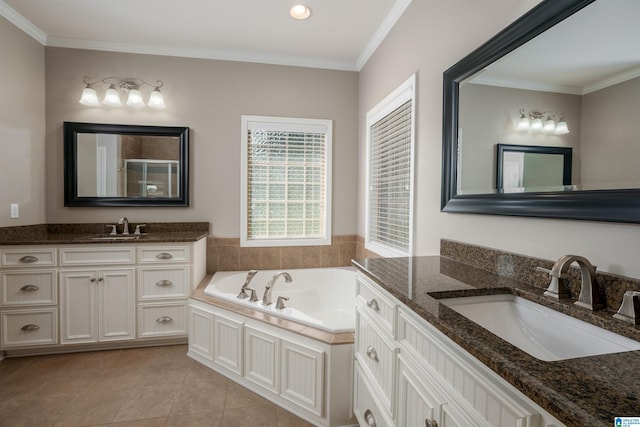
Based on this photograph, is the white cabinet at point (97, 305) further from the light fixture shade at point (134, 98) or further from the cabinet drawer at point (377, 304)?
the cabinet drawer at point (377, 304)

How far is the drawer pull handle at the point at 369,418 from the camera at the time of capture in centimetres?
143

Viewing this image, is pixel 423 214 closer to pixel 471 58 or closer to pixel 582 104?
pixel 471 58

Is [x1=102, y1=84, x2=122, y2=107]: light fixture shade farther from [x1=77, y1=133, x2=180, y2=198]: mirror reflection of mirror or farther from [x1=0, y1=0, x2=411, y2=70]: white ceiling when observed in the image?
[x1=0, y1=0, x2=411, y2=70]: white ceiling

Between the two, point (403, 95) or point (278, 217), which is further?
point (278, 217)

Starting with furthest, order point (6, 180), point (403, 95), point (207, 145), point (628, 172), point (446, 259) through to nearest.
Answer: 1. point (207, 145)
2. point (6, 180)
3. point (403, 95)
4. point (446, 259)
5. point (628, 172)

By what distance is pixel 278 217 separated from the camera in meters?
3.23

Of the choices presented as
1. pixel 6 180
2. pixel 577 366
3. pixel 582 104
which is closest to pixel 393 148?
pixel 582 104

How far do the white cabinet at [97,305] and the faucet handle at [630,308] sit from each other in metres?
2.98

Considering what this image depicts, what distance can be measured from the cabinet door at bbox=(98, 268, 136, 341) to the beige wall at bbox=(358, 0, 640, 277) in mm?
2371

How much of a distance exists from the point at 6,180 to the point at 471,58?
345 centimetres

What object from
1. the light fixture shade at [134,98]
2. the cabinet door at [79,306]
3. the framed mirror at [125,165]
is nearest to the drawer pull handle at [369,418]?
the cabinet door at [79,306]

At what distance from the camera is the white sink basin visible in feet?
2.77

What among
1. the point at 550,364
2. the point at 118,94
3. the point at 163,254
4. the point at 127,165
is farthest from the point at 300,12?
the point at 550,364

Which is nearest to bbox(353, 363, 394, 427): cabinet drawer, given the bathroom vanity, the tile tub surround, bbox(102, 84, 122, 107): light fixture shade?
the tile tub surround
